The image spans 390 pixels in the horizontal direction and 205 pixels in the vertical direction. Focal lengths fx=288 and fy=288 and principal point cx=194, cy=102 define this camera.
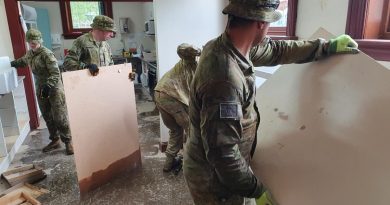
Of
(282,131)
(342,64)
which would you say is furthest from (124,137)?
(342,64)

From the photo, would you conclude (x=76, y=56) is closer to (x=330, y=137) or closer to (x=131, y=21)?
(x=330, y=137)

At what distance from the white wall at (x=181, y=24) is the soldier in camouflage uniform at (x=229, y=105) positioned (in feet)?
5.85

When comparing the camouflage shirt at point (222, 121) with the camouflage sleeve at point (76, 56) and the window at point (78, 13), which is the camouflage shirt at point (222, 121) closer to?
the camouflage sleeve at point (76, 56)

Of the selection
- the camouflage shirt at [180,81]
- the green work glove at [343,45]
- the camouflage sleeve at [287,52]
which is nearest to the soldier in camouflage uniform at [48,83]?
the camouflage shirt at [180,81]

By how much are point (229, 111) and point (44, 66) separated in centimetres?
282

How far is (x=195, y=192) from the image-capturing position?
4.48ft

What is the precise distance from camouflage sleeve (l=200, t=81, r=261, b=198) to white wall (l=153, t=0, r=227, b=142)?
1.95 m

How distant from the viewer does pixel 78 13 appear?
6.68 m

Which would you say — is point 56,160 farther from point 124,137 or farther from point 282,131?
point 282,131

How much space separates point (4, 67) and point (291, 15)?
9.58ft

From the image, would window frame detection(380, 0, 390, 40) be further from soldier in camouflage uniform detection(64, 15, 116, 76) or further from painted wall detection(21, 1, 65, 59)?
painted wall detection(21, 1, 65, 59)

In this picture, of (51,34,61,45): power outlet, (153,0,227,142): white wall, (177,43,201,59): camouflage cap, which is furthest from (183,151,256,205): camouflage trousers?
(51,34,61,45): power outlet

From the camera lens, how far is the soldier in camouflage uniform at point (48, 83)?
122 inches

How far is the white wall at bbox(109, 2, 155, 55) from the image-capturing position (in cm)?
689
